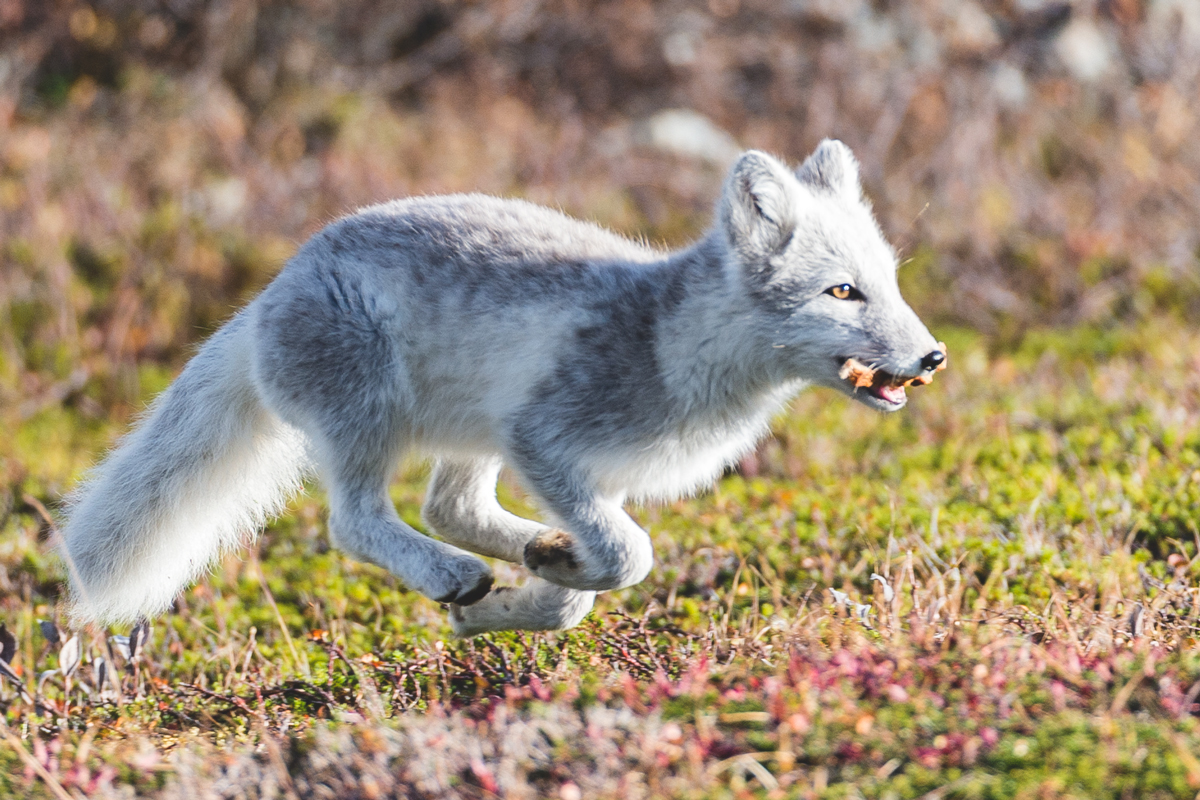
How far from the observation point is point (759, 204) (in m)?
3.43

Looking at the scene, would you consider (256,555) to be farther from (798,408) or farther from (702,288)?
(798,408)

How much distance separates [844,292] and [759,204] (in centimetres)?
34

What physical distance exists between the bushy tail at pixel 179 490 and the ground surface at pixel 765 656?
A: 242mm

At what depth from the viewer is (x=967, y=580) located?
12.8 ft

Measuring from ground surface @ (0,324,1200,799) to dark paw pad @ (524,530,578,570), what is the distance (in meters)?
0.30

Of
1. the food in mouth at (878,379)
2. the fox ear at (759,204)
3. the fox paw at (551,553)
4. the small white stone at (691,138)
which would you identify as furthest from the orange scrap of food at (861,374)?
the small white stone at (691,138)

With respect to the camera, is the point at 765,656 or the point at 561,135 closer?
the point at 765,656

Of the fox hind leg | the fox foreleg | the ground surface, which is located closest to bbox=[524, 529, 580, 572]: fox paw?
the fox foreleg

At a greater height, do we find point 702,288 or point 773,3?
point 773,3

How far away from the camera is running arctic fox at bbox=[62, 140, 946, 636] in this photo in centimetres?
342

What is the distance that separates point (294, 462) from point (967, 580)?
231 cm

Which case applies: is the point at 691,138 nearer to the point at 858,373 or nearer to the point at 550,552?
the point at 858,373

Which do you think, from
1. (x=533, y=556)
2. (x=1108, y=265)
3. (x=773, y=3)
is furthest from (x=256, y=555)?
(x=773, y=3)

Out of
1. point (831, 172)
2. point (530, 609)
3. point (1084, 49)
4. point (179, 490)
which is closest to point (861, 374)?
point (831, 172)
